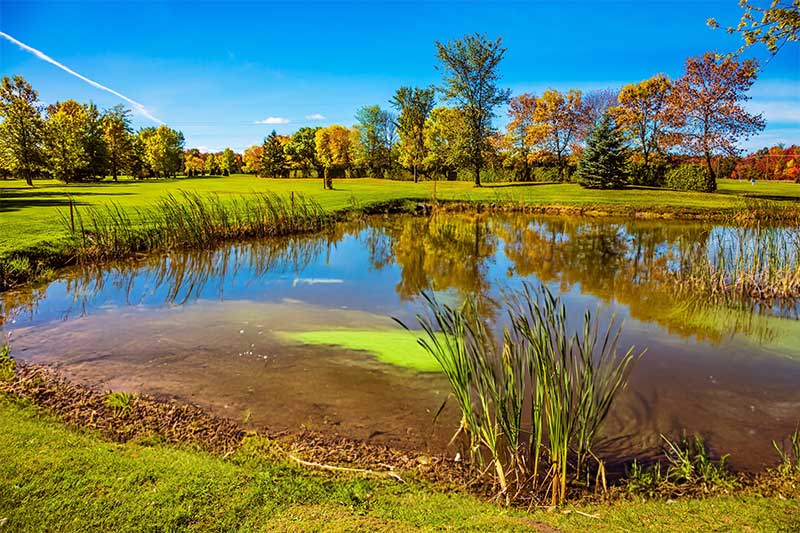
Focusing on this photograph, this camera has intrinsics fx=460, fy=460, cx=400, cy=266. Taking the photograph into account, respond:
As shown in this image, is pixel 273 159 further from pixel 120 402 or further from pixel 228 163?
pixel 120 402

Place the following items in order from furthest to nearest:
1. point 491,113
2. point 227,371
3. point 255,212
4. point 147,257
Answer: point 491,113 → point 255,212 → point 147,257 → point 227,371

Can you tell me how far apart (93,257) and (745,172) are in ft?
239

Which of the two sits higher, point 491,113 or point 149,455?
point 491,113

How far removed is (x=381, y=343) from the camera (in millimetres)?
6016

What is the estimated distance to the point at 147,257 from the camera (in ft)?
36.5

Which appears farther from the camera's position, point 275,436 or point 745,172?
point 745,172

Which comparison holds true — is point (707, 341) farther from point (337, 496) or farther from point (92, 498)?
point (92, 498)

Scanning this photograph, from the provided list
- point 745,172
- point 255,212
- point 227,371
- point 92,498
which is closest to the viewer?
point 92,498

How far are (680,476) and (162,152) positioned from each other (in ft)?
212

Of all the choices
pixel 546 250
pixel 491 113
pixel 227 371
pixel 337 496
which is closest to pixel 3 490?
pixel 337 496

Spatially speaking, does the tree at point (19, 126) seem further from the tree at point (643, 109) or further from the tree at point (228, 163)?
the tree at point (228, 163)

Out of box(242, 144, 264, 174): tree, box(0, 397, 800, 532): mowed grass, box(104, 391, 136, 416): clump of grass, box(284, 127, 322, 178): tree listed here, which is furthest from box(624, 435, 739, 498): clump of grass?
box(242, 144, 264, 174): tree

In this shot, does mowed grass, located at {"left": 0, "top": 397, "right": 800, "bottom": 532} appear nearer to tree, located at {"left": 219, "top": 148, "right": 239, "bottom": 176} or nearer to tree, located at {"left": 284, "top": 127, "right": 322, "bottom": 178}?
tree, located at {"left": 284, "top": 127, "right": 322, "bottom": 178}

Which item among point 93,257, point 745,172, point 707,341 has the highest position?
point 745,172
